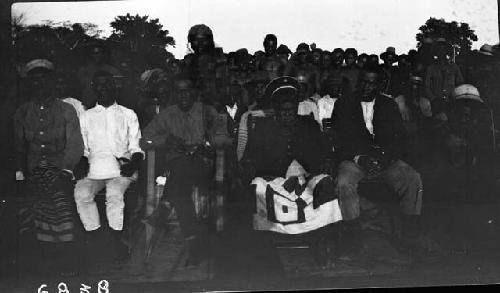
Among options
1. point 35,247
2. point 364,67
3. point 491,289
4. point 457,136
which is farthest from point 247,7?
point 491,289

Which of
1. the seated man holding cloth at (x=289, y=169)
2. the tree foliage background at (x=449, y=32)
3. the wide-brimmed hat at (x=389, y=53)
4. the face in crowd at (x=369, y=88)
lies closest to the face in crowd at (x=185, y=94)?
the seated man holding cloth at (x=289, y=169)

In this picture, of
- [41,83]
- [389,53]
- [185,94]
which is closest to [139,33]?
[185,94]

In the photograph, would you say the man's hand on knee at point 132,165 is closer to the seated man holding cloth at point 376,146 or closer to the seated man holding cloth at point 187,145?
the seated man holding cloth at point 187,145

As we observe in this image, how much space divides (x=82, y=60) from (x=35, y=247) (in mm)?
1556

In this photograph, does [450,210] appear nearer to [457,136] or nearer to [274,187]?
[457,136]

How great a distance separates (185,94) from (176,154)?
0.49 meters

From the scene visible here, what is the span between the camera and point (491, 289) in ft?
21.4

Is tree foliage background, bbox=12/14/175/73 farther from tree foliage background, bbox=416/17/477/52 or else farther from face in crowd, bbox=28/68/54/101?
tree foliage background, bbox=416/17/477/52

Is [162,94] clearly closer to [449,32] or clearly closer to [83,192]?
[83,192]

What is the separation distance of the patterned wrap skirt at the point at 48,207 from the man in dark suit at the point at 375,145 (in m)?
2.22

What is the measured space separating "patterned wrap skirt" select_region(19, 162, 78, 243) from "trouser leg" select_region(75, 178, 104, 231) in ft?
0.16

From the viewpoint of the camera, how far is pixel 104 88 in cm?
641

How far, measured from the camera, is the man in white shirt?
251 inches

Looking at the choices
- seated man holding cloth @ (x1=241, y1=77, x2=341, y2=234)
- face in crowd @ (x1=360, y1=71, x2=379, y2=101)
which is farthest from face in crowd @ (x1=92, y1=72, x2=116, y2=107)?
face in crowd @ (x1=360, y1=71, x2=379, y2=101)
